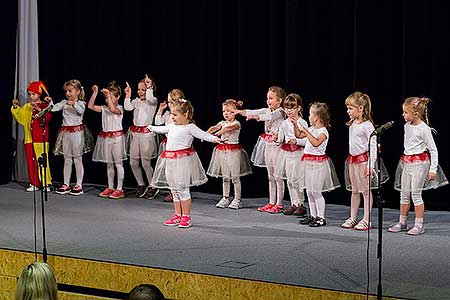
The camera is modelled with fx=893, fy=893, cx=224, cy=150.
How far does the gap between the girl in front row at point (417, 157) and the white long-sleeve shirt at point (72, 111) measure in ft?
10.8

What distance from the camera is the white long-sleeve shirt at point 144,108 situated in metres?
8.14

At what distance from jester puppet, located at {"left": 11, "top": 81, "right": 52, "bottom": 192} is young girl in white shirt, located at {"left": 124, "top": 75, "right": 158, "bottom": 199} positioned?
2.80ft

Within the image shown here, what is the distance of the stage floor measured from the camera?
5.41m

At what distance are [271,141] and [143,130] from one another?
1.36 metres

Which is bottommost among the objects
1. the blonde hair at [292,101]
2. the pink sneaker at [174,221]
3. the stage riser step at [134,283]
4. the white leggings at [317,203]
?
the stage riser step at [134,283]

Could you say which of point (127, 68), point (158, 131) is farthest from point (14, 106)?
point (158, 131)

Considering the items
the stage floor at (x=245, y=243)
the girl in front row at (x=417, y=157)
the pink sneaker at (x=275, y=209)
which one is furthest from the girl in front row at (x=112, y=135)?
the girl in front row at (x=417, y=157)

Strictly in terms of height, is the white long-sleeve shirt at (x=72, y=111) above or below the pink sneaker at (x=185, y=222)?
above

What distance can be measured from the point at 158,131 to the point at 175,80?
1.53m

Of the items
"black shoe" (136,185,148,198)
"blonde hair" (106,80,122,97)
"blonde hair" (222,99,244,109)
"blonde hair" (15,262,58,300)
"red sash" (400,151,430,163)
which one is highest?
"blonde hair" (106,80,122,97)

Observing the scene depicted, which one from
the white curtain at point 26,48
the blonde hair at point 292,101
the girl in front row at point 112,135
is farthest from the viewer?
the white curtain at point 26,48

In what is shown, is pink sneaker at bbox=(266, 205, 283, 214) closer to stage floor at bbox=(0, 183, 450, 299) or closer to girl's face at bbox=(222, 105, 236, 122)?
stage floor at bbox=(0, 183, 450, 299)

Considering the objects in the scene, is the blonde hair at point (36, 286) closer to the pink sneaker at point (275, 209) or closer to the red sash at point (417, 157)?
the red sash at point (417, 157)

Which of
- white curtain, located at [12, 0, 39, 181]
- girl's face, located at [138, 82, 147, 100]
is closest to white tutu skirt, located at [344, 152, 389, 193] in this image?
girl's face, located at [138, 82, 147, 100]
